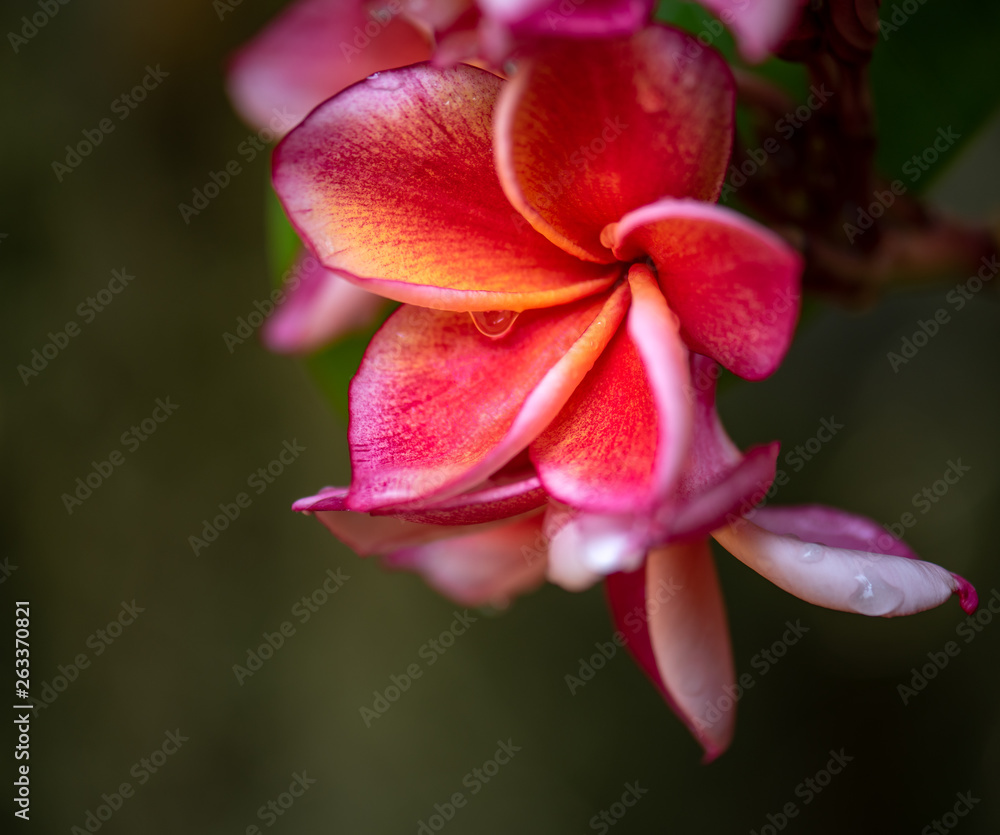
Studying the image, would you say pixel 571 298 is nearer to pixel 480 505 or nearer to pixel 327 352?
pixel 480 505

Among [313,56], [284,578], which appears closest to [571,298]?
[313,56]

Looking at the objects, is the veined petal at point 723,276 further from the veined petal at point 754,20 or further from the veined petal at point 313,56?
the veined petal at point 313,56

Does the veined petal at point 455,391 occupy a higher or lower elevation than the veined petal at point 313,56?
lower

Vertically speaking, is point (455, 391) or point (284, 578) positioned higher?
point (455, 391)

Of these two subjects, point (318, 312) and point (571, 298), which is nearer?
point (571, 298)

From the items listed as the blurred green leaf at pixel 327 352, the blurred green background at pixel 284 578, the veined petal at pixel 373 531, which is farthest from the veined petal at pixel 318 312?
the blurred green background at pixel 284 578

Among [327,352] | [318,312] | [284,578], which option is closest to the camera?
[318,312]

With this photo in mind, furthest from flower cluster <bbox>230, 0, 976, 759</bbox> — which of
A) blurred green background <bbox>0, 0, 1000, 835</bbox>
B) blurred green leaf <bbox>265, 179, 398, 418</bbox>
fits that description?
blurred green background <bbox>0, 0, 1000, 835</bbox>
